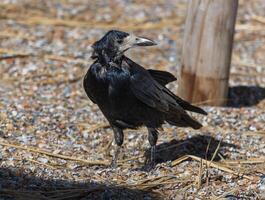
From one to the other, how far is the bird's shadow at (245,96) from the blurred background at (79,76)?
0.4 inches

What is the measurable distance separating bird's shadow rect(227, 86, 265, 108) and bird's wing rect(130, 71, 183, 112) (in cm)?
171

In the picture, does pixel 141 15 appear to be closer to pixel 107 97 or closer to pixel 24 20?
pixel 24 20

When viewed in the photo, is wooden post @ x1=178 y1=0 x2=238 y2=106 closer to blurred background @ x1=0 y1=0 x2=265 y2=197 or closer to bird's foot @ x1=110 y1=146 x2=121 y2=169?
blurred background @ x1=0 y1=0 x2=265 y2=197

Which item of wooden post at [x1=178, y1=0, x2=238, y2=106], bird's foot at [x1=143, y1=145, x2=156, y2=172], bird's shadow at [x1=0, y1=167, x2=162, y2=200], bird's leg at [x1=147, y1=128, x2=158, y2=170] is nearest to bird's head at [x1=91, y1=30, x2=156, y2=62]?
bird's leg at [x1=147, y1=128, x2=158, y2=170]

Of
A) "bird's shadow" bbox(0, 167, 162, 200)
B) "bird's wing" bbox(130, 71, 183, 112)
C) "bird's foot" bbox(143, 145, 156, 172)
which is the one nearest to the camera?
"bird's shadow" bbox(0, 167, 162, 200)

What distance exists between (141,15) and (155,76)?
4073 mm

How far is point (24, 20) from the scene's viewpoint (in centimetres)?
958

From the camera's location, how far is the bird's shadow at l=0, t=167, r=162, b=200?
509 cm

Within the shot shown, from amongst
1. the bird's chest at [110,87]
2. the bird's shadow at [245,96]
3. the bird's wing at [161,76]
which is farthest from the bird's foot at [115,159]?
the bird's shadow at [245,96]

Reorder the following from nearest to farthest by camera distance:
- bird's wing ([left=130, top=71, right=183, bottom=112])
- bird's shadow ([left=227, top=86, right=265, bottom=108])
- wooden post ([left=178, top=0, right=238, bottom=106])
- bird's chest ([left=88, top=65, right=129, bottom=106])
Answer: bird's chest ([left=88, top=65, right=129, bottom=106])
bird's wing ([left=130, top=71, right=183, bottom=112])
wooden post ([left=178, top=0, right=238, bottom=106])
bird's shadow ([left=227, top=86, right=265, bottom=108])

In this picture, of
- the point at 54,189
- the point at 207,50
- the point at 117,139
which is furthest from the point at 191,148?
the point at 54,189

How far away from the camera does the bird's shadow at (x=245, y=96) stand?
760 cm

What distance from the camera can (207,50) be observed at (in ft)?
23.0

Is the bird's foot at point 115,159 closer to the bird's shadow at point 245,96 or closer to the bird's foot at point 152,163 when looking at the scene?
the bird's foot at point 152,163
